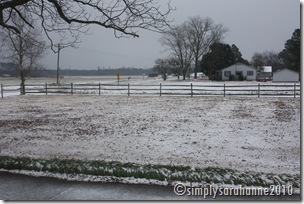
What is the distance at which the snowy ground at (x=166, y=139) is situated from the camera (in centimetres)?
785

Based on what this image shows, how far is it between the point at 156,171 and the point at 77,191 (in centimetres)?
171

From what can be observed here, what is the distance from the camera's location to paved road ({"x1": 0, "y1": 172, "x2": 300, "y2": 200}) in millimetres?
5062

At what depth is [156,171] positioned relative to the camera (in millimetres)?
6371

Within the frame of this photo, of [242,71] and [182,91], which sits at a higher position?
[242,71]

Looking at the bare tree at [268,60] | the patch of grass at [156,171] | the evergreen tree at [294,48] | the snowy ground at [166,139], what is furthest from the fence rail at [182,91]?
the bare tree at [268,60]

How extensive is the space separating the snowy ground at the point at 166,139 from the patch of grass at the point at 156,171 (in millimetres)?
727

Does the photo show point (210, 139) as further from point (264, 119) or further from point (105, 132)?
point (264, 119)

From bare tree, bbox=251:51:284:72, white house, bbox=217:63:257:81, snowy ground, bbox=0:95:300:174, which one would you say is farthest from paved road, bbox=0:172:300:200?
bare tree, bbox=251:51:284:72

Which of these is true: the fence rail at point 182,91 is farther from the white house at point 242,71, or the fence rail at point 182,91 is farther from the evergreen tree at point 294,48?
the white house at point 242,71

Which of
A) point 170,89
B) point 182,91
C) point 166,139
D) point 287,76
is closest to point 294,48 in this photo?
point 287,76

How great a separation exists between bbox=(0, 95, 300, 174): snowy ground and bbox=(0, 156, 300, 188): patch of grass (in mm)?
727

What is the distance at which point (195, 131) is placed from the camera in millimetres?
11734

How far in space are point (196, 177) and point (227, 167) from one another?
1.38 m

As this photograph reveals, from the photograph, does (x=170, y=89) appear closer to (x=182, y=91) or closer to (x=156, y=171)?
(x=182, y=91)
